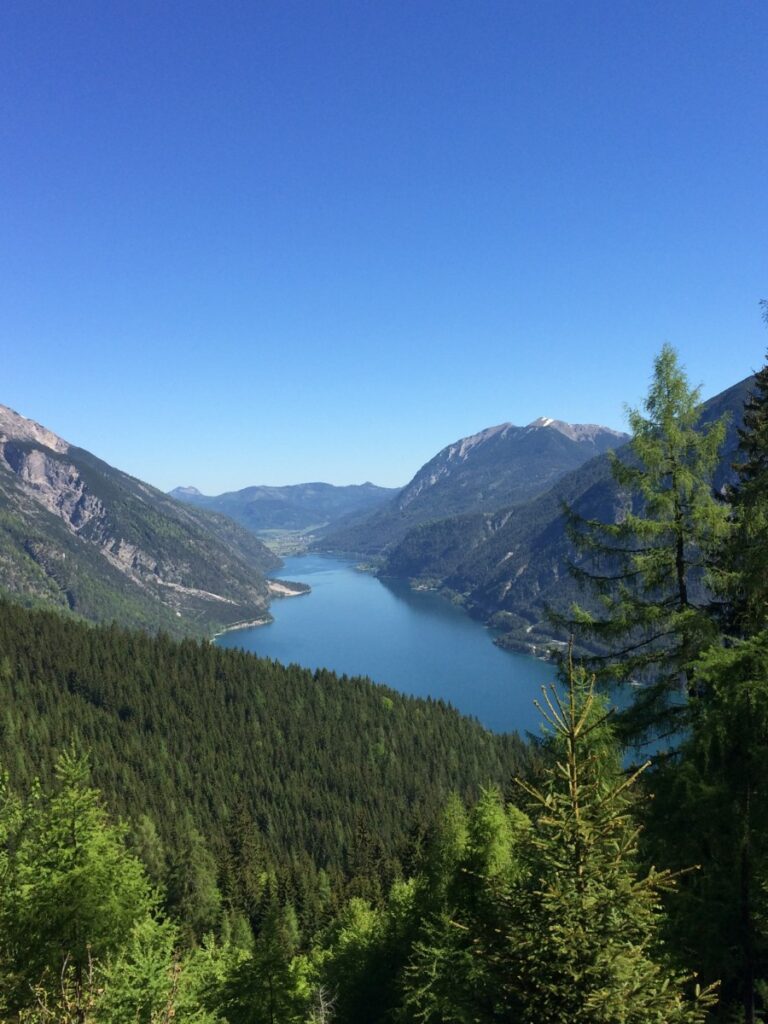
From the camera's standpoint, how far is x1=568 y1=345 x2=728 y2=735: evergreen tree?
15.8 meters

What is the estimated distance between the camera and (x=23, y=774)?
114000mm

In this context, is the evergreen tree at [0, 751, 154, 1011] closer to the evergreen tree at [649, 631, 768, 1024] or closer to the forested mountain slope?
the evergreen tree at [649, 631, 768, 1024]

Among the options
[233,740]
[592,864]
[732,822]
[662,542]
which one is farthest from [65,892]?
[233,740]

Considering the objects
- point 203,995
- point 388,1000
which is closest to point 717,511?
point 203,995

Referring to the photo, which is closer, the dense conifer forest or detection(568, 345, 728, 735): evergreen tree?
the dense conifer forest

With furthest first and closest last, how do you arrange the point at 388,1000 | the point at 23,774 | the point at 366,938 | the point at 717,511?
the point at 23,774 < the point at 366,938 < the point at 388,1000 < the point at 717,511

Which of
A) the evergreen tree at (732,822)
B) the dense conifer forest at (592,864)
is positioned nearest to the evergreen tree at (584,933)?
the dense conifer forest at (592,864)

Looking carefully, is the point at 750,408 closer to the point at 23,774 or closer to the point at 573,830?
the point at 573,830

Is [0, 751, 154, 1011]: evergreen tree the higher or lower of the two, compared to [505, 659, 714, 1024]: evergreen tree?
lower

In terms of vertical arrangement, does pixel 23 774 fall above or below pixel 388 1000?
below

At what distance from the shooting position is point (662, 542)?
17.1m

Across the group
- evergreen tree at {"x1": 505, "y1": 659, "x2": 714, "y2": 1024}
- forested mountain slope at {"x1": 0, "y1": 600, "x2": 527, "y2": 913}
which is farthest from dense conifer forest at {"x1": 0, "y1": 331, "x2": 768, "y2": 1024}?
forested mountain slope at {"x1": 0, "y1": 600, "x2": 527, "y2": 913}

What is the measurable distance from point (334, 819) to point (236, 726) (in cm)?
4491

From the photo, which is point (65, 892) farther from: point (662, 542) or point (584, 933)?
point (662, 542)
